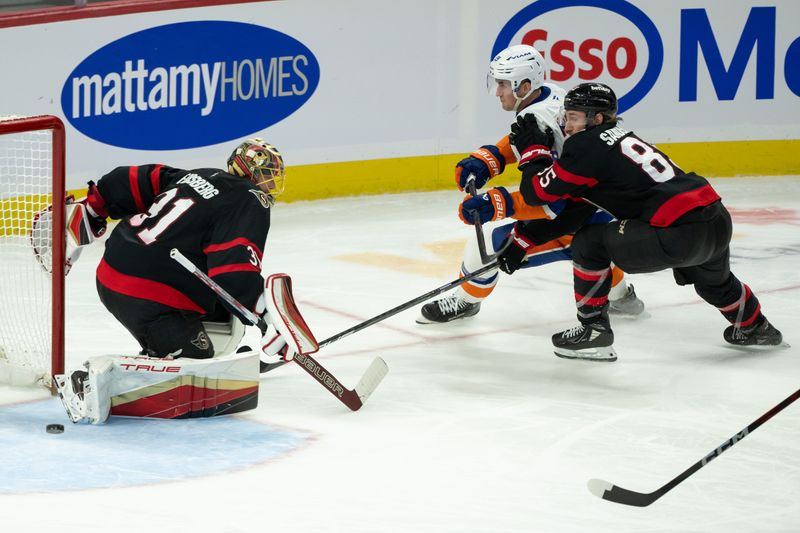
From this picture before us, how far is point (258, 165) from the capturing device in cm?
349

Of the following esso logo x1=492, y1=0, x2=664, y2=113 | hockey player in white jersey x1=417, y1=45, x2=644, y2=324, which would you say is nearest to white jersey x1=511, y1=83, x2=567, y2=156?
hockey player in white jersey x1=417, y1=45, x2=644, y2=324

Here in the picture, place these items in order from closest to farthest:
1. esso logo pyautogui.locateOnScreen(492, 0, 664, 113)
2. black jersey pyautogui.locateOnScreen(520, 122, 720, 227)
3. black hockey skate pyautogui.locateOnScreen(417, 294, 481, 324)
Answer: black jersey pyautogui.locateOnScreen(520, 122, 720, 227) → black hockey skate pyautogui.locateOnScreen(417, 294, 481, 324) → esso logo pyautogui.locateOnScreen(492, 0, 664, 113)

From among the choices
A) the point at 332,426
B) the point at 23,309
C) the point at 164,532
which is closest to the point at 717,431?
the point at 332,426

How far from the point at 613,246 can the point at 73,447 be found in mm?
1696

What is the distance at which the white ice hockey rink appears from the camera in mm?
2797

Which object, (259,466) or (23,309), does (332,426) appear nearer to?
(259,466)

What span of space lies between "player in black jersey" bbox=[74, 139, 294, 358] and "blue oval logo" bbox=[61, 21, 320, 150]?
2166 mm

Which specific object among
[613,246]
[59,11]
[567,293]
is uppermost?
[59,11]

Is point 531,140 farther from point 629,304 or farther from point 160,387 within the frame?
point 160,387

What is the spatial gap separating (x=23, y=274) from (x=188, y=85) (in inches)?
68.1

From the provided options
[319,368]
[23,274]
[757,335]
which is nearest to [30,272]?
[23,274]

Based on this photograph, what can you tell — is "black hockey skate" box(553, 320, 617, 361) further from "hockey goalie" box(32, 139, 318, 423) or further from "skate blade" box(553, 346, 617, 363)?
"hockey goalie" box(32, 139, 318, 423)

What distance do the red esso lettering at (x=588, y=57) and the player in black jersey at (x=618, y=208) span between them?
2.62 m

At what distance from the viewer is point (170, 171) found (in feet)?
11.7
